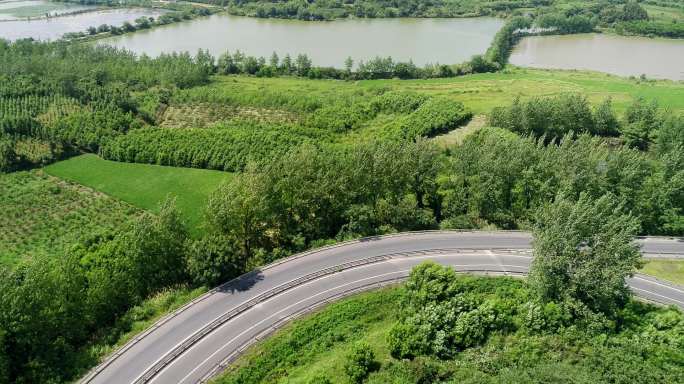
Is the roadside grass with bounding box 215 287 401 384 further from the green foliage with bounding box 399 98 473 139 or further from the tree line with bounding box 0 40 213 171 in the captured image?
the tree line with bounding box 0 40 213 171

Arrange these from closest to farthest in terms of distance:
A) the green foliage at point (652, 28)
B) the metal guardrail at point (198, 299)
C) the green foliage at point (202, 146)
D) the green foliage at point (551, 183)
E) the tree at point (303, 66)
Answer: the metal guardrail at point (198, 299)
the green foliage at point (551, 183)
the green foliage at point (202, 146)
the tree at point (303, 66)
the green foliage at point (652, 28)

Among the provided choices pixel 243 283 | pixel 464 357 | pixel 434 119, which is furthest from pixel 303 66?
pixel 464 357

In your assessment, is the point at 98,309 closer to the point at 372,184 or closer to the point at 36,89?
the point at 372,184

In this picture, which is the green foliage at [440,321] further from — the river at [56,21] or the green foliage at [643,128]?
the river at [56,21]

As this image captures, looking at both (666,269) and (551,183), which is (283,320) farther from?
(666,269)

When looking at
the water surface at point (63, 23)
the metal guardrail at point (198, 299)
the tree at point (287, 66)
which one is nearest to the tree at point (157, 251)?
the metal guardrail at point (198, 299)

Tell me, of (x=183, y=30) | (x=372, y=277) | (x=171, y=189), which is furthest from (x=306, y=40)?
(x=372, y=277)
